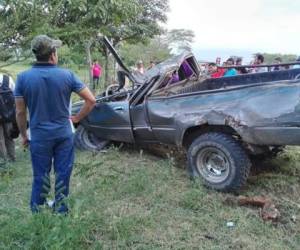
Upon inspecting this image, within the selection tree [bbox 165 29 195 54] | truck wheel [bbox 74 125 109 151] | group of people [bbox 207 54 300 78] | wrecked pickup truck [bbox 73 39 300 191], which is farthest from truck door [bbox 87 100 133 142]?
tree [bbox 165 29 195 54]

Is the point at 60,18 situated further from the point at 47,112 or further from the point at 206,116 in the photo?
the point at 206,116

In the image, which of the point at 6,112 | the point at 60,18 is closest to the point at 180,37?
the point at 6,112

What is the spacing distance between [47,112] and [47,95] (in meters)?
0.15

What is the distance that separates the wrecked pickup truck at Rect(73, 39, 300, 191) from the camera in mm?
4547

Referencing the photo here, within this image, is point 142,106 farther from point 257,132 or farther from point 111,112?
point 257,132

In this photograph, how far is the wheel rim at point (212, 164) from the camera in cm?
500

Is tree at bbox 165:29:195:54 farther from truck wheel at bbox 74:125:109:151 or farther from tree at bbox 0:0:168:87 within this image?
tree at bbox 0:0:168:87

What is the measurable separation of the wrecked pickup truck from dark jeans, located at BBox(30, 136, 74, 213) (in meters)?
1.98

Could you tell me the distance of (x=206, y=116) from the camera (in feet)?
16.6

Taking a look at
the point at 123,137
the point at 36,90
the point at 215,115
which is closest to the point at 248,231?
the point at 215,115

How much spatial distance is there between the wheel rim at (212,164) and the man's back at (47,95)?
211 centimetres

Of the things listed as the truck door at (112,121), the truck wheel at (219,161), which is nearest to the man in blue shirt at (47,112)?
the truck wheel at (219,161)

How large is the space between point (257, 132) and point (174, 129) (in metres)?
1.26

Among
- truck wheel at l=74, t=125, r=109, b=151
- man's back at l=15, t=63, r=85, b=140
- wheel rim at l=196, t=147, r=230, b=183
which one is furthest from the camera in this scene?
truck wheel at l=74, t=125, r=109, b=151
